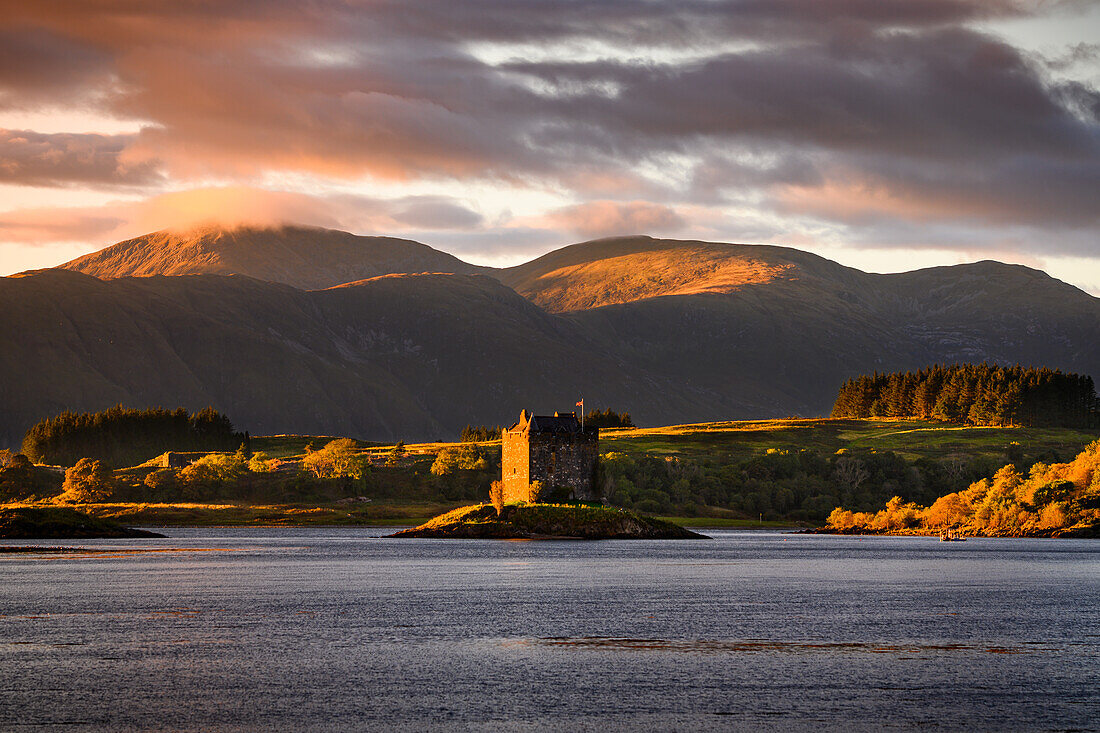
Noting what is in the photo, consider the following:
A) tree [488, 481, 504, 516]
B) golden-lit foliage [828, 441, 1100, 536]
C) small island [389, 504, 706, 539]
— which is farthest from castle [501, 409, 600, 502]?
golden-lit foliage [828, 441, 1100, 536]

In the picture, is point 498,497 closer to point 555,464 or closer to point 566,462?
point 555,464

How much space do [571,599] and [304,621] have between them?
1907 cm

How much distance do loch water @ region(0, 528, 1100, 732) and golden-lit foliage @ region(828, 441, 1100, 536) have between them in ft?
237

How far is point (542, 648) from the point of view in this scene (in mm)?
52750

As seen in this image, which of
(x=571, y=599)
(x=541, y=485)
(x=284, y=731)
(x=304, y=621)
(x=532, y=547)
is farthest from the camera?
(x=541, y=485)

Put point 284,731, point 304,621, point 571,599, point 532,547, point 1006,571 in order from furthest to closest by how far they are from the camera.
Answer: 1. point 532,547
2. point 1006,571
3. point 571,599
4. point 304,621
5. point 284,731

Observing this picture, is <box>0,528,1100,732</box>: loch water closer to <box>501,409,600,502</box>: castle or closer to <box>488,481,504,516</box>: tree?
<box>488,481,504,516</box>: tree

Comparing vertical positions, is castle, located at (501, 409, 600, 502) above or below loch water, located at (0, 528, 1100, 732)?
above

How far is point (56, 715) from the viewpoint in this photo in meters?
36.7

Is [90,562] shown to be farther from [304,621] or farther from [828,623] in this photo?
[828,623]

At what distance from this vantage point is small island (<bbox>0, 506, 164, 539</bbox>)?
522 ft

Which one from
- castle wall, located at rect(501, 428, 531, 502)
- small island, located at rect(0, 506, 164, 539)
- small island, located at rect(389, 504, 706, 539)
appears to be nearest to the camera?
small island, located at rect(0, 506, 164, 539)

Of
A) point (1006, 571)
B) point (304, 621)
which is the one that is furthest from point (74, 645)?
point (1006, 571)

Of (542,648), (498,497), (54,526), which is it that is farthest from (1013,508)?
(542,648)
